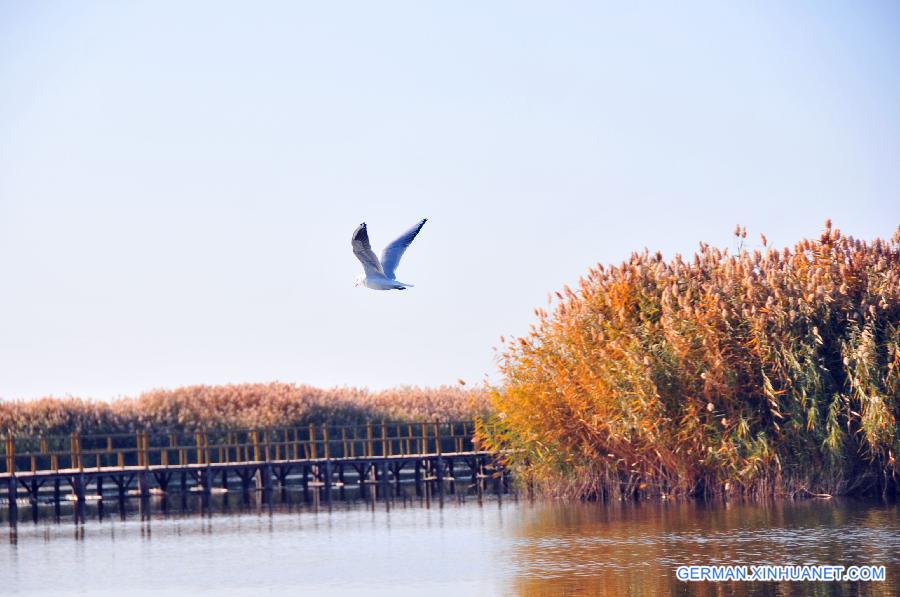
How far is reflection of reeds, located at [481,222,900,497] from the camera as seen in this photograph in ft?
88.3

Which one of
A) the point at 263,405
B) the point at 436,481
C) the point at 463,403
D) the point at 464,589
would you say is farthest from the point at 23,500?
the point at 464,589

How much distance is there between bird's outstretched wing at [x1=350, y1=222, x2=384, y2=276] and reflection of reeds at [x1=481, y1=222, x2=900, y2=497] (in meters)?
8.73

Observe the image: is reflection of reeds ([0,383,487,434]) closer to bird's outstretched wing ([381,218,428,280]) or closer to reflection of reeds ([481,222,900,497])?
reflection of reeds ([481,222,900,497])

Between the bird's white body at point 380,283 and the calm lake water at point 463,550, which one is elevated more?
the bird's white body at point 380,283

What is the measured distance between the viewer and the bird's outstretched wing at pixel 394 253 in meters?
21.1

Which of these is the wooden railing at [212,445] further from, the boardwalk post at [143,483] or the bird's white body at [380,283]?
the bird's white body at [380,283]

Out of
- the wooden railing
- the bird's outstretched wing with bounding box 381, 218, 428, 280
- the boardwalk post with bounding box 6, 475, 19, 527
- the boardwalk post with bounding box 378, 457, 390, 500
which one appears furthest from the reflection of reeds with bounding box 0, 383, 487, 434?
the bird's outstretched wing with bounding box 381, 218, 428, 280

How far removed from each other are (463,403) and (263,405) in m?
7.85

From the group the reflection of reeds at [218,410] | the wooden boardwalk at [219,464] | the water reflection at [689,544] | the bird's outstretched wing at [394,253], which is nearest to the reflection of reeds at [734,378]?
the water reflection at [689,544]

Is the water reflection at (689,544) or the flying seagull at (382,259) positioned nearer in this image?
the water reflection at (689,544)

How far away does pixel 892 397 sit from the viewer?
2638 centimetres

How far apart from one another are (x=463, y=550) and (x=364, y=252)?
640 centimetres

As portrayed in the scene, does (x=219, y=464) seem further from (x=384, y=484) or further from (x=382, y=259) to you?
(x=382, y=259)

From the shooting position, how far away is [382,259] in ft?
69.1
